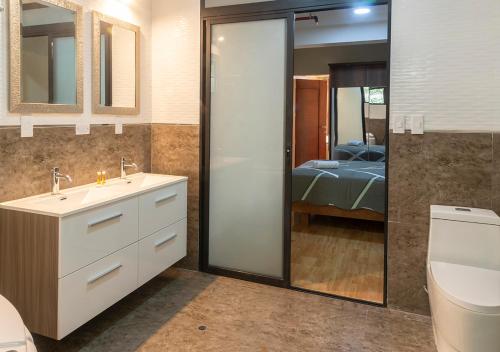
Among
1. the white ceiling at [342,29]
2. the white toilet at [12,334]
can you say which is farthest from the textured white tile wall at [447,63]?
the white ceiling at [342,29]

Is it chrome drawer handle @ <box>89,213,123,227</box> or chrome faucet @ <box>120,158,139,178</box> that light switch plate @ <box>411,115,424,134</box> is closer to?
chrome drawer handle @ <box>89,213,123,227</box>

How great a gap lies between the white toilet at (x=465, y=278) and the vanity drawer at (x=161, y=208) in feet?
5.98

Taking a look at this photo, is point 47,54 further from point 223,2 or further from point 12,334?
point 12,334

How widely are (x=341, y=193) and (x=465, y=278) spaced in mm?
2282

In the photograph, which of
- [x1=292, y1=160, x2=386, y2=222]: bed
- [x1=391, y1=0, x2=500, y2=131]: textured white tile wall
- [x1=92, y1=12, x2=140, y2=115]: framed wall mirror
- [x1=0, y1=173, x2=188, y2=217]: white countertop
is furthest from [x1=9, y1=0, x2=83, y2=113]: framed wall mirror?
[x1=292, y1=160, x2=386, y2=222]: bed

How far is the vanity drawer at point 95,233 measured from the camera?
196cm

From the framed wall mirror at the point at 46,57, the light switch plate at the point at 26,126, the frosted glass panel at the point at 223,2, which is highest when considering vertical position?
the frosted glass panel at the point at 223,2

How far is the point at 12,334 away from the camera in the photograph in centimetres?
112

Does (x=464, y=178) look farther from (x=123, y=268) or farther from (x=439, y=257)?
(x=123, y=268)

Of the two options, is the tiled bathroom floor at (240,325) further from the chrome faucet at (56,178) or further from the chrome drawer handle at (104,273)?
the chrome faucet at (56,178)

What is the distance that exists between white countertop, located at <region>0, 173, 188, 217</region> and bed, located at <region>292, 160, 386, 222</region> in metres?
1.86

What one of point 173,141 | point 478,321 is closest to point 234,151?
point 173,141

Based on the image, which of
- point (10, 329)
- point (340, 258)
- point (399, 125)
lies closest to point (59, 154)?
point (10, 329)

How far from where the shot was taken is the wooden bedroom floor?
3080 millimetres
